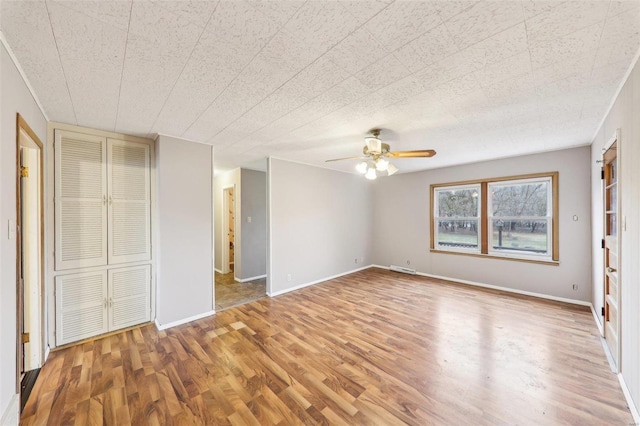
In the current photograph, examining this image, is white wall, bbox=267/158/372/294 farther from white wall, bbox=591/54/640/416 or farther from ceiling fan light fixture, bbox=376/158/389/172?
white wall, bbox=591/54/640/416

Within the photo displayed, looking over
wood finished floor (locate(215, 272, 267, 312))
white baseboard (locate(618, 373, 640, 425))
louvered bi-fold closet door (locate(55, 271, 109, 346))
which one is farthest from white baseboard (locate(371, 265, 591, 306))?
louvered bi-fold closet door (locate(55, 271, 109, 346))

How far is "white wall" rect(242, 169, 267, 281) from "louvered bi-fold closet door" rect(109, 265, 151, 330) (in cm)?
216

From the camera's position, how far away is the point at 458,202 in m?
5.29

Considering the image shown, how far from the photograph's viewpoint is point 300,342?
283cm

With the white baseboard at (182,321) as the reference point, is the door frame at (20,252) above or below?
above

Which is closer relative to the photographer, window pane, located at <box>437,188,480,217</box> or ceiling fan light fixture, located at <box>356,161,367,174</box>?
ceiling fan light fixture, located at <box>356,161,367,174</box>

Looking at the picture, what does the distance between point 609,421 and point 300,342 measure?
2.51 metres

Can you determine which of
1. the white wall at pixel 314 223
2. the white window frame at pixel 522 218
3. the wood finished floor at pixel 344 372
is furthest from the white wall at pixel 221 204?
the white window frame at pixel 522 218

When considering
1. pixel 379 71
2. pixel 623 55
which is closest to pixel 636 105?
pixel 623 55

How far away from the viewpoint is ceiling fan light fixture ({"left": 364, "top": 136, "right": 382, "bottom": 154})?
9.65 feet

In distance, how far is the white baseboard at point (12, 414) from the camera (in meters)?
1.52

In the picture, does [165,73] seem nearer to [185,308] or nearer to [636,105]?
[185,308]

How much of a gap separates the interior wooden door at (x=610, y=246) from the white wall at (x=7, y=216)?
15.7ft

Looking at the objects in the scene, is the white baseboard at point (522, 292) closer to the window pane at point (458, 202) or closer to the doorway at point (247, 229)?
the window pane at point (458, 202)
